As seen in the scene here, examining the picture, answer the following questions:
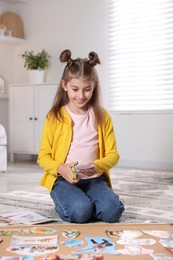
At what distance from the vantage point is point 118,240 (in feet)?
4.37

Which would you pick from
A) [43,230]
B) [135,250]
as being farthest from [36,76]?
[135,250]

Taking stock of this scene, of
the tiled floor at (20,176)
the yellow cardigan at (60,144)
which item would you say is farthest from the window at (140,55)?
the yellow cardigan at (60,144)

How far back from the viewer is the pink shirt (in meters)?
1.89

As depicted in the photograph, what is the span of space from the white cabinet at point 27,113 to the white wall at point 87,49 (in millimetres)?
321

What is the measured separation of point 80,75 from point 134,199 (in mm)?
854

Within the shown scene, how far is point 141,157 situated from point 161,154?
205mm

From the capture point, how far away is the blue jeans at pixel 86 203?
1738mm

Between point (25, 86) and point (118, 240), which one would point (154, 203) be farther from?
point (25, 86)

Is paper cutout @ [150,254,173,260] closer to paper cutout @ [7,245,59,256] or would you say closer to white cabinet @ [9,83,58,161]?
paper cutout @ [7,245,59,256]

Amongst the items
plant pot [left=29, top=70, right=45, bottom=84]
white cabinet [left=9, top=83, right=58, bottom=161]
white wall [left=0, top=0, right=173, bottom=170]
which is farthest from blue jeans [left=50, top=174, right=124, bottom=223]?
plant pot [left=29, top=70, right=45, bottom=84]

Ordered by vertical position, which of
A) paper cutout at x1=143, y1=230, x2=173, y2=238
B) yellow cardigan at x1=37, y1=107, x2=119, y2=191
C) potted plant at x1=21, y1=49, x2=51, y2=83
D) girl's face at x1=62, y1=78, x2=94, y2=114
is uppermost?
potted plant at x1=21, y1=49, x2=51, y2=83

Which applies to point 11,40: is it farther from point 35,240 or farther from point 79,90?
point 35,240

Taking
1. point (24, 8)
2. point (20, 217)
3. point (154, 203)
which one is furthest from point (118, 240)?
point (24, 8)

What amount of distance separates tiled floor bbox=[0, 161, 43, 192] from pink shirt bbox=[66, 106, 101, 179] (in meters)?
0.91
